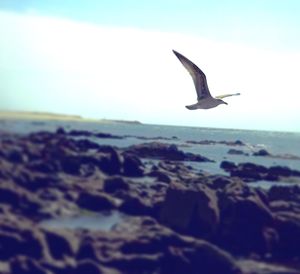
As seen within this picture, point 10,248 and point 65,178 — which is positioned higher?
point 65,178

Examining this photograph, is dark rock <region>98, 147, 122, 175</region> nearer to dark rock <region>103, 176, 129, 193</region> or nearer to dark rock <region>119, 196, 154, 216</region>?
dark rock <region>103, 176, 129, 193</region>

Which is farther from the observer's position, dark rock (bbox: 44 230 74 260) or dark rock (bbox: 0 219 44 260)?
dark rock (bbox: 44 230 74 260)

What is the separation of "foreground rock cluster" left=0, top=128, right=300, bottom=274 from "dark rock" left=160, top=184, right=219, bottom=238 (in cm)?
2

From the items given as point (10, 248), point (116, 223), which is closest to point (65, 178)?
point (10, 248)

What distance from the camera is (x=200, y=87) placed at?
472cm

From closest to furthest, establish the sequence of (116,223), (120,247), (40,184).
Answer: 1. (40,184)
2. (120,247)
3. (116,223)

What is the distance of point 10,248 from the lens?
299 inches

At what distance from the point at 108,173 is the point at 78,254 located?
13.8ft

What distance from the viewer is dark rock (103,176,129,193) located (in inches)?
432

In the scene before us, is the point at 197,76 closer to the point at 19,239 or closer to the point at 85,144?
the point at 19,239

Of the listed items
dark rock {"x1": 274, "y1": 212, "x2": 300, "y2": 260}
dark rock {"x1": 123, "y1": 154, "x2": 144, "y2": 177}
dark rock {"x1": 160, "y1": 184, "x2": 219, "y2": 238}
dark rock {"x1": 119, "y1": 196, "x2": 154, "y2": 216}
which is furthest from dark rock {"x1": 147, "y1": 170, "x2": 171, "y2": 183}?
dark rock {"x1": 274, "y1": 212, "x2": 300, "y2": 260}

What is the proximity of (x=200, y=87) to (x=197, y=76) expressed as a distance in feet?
0.32

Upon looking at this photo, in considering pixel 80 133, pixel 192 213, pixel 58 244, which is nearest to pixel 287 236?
pixel 192 213

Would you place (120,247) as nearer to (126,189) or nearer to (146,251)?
(146,251)
